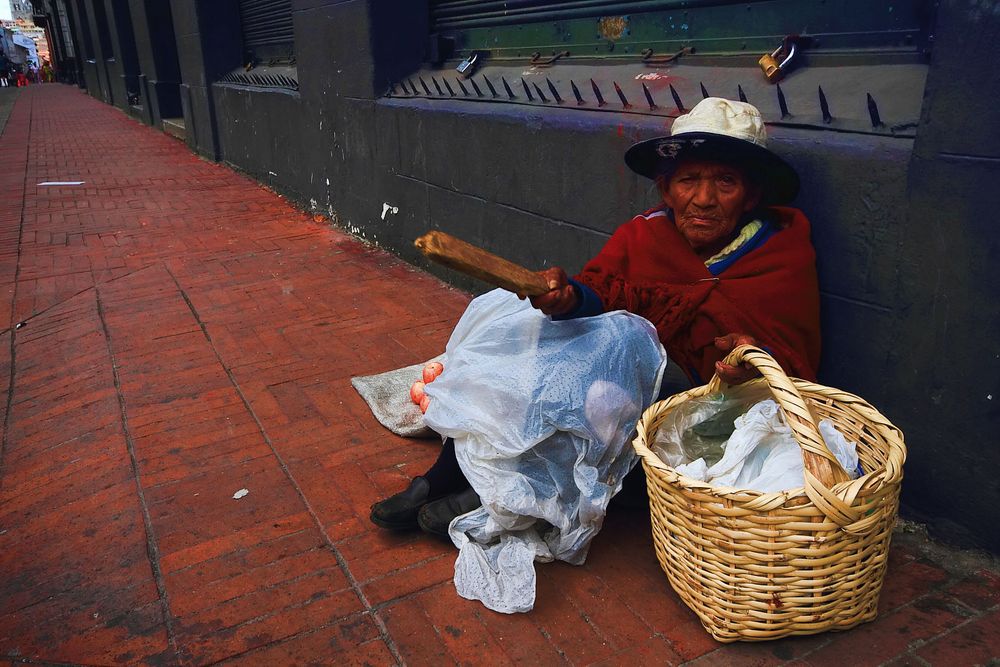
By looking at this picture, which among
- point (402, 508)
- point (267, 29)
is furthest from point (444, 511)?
point (267, 29)

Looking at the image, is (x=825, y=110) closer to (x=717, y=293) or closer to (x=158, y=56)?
(x=717, y=293)

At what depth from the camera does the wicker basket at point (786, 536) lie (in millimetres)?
1574

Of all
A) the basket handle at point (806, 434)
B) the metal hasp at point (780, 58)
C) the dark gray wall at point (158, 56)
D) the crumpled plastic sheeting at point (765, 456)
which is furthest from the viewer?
the dark gray wall at point (158, 56)

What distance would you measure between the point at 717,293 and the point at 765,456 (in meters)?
0.48

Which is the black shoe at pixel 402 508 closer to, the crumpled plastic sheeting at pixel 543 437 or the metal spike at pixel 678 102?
the crumpled plastic sheeting at pixel 543 437

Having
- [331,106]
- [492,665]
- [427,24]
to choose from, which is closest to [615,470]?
[492,665]

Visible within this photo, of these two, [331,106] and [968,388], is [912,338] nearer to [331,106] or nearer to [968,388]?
[968,388]

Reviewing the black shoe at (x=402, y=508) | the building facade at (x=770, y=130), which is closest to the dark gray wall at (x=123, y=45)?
the building facade at (x=770, y=130)

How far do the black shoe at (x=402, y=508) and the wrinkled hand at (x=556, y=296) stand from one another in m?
0.71

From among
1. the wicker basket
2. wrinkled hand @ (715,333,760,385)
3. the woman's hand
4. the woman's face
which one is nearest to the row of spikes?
the woman's face

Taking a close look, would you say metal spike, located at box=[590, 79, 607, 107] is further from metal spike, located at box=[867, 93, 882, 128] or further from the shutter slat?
the shutter slat

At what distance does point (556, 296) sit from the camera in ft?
6.55

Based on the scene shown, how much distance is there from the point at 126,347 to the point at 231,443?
4.46ft

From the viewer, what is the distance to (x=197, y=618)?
1999 millimetres
